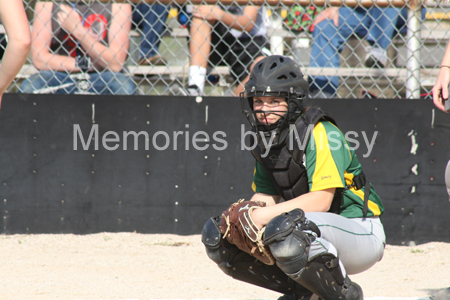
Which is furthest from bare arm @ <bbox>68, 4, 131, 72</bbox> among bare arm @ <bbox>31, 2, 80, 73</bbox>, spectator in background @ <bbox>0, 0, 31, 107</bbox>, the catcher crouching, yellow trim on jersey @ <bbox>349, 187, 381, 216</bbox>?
yellow trim on jersey @ <bbox>349, 187, 381, 216</bbox>

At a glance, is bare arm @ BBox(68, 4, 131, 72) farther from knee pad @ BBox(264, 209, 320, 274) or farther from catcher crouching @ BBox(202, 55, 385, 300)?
knee pad @ BBox(264, 209, 320, 274)

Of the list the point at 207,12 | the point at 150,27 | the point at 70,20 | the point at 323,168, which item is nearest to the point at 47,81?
the point at 70,20

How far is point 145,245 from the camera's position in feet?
12.8

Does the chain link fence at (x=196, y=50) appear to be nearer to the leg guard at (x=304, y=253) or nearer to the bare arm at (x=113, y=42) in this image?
the bare arm at (x=113, y=42)

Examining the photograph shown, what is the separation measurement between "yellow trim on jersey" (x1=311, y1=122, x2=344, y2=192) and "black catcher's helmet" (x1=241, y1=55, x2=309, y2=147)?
0.57 feet

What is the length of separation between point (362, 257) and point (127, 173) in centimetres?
239

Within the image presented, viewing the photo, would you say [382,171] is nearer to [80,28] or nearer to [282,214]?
[282,214]

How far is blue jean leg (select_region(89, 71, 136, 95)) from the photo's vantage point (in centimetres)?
421

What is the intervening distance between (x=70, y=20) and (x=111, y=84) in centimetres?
73

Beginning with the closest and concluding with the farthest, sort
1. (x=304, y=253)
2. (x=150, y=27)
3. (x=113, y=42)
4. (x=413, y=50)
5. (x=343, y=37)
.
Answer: (x=304, y=253) < (x=413, y=50) < (x=113, y=42) < (x=343, y=37) < (x=150, y=27)

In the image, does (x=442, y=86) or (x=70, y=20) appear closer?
(x=442, y=86)

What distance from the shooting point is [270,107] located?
2357 millimetres

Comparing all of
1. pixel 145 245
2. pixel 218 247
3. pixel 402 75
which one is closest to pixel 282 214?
pixel 218 247

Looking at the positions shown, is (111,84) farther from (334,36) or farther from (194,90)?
(334,36)
